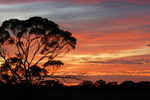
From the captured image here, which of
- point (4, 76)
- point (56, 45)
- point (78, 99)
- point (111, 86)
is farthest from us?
point (111, 86)

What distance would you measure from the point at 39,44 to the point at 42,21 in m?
3.44

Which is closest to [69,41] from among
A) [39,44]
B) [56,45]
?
[56,45]

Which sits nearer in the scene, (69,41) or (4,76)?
(4,76)

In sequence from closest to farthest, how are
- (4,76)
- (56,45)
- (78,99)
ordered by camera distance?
1. (78,99)
2. (4,76)
3. (56,45)

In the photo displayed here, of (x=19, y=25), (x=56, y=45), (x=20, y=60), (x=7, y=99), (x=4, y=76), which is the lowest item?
(x=7, y=99)

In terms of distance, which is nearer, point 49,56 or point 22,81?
point 22,81

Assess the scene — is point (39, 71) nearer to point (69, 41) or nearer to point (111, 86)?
point (69, 41)

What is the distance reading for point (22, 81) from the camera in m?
35.2

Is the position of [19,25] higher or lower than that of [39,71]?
higher

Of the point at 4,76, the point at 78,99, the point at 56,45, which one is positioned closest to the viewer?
the point at 78,99

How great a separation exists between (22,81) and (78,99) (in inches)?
528

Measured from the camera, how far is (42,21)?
118 feet

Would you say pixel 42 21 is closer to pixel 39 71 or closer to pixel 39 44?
pixel 39 44

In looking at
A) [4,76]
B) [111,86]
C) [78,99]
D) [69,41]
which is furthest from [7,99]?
[111,86]
